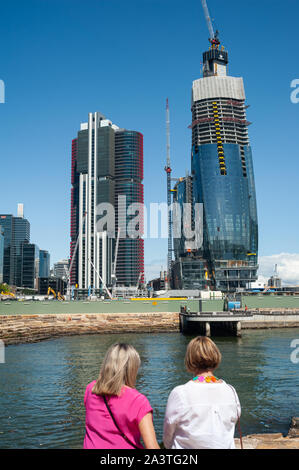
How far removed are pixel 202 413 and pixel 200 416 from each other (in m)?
0.04

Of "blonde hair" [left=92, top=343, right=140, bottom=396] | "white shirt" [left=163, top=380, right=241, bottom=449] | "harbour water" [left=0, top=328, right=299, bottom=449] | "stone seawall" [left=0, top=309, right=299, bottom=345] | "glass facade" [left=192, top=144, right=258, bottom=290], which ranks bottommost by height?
"stone seawall" [left=0, top=309, right=299, bottom=345]

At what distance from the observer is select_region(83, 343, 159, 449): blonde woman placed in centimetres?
395

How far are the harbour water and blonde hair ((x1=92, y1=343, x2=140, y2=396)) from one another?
10.8m

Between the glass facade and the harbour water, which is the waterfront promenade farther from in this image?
the glass facade

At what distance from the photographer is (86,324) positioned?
232ft

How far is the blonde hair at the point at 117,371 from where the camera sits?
4074 mm

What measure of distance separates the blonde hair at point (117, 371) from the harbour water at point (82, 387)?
35.5 ft

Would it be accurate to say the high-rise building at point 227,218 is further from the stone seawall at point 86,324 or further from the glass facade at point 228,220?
the stone seawall at point 86,324

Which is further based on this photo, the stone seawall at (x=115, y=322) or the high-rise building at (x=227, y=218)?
the high-rise building at (x=227, y=218)

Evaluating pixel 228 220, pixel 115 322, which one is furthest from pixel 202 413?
pixel 228 220

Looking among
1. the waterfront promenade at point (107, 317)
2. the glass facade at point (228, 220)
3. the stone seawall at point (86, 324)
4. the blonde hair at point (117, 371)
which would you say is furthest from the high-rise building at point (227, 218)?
the blonde hair at point (117, 371)

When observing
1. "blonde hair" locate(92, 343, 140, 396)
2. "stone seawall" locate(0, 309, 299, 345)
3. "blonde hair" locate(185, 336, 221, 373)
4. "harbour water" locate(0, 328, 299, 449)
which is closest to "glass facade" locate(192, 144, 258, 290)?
"stone seawall" locate(0, 309, 299, 345)

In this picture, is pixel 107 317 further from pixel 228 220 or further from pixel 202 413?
pixel 228 220
